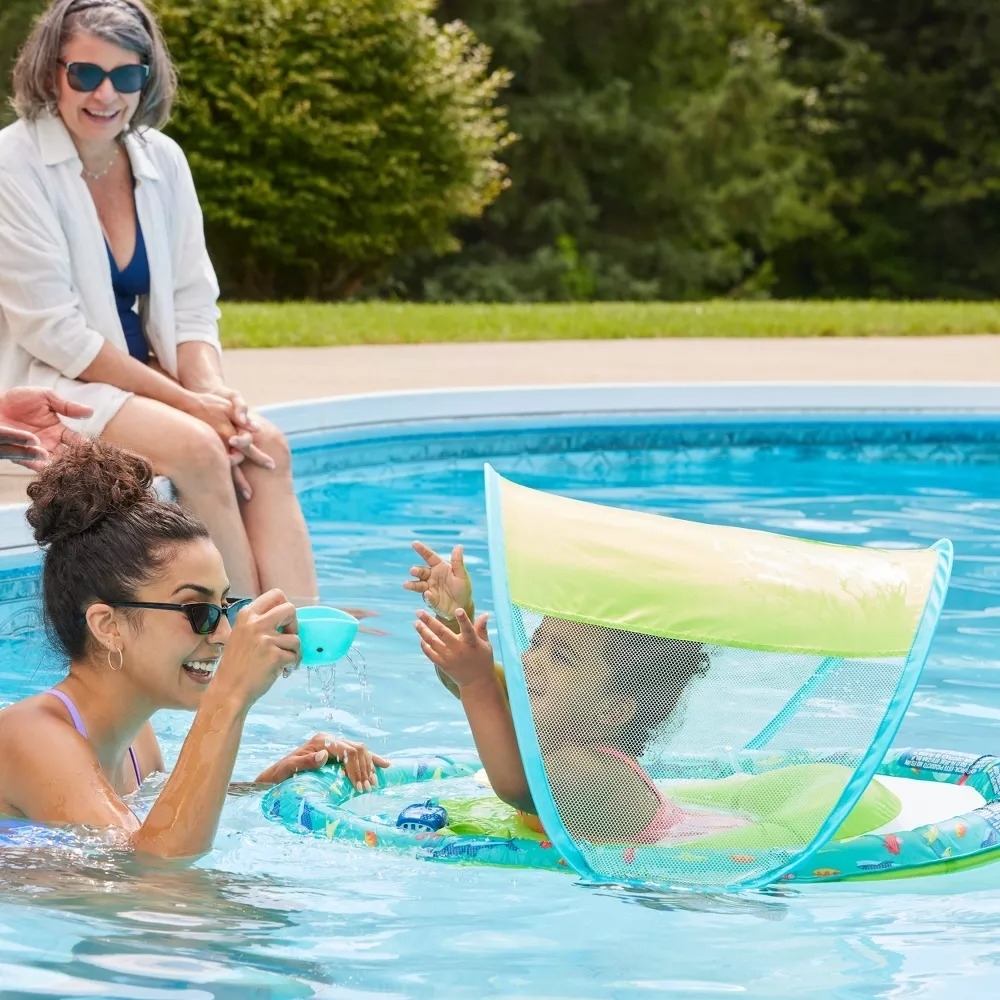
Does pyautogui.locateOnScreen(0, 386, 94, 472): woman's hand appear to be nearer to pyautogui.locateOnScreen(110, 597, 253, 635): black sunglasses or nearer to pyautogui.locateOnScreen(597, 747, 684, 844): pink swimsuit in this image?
pyautogui.locateOnScreen(110, 597, 253, 635): black sunglasses

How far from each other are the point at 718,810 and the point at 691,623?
Answer: 50 centimetres

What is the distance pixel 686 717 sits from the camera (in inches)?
132

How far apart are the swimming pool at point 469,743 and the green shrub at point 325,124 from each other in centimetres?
811

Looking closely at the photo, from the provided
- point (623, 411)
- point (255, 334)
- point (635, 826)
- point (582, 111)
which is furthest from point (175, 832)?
point (582, 111)

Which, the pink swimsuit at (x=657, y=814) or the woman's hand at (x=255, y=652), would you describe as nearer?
the woman's hand at (x=255, y=652)

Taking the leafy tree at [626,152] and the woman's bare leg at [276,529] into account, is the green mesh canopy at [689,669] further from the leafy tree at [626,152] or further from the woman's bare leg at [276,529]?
the leafy tree at [626,152]

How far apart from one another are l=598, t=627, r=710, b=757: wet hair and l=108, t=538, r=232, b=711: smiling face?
72 cm

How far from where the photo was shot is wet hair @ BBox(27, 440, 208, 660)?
3146 mm

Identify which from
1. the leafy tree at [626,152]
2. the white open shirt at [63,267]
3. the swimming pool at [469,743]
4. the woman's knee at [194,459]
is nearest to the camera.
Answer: the swimming pool at [469,743]

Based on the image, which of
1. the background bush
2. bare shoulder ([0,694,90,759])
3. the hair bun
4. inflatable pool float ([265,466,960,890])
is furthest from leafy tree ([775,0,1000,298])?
bare shoulder ([0,694,90,759])

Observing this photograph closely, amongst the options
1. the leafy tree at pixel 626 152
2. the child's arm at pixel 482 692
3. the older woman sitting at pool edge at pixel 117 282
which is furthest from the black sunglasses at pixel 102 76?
the leafy tree at pixel 626 152

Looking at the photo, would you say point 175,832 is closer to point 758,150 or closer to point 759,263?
point 758,150

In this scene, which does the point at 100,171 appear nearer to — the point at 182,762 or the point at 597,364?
the point at 182,762

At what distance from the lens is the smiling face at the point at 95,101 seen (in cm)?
532
